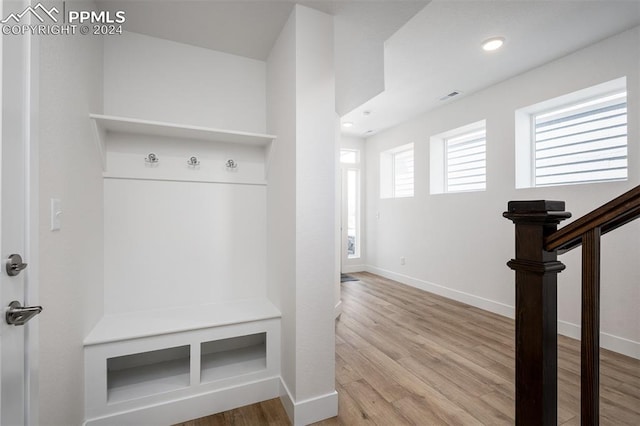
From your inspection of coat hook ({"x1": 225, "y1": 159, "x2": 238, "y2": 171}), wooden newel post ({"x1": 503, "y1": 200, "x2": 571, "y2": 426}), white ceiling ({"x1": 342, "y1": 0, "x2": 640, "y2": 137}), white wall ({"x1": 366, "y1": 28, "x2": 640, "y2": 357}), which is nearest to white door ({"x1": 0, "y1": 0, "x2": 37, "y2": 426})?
coat hook ({"x1": 225, "y1": 159, "x2": 238, "y2": 171})

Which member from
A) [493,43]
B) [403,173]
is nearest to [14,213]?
[493,43]

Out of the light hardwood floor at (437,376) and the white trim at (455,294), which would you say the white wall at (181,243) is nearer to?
the light hardwood floor at (437,376)

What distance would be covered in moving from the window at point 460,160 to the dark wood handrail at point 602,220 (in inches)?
127

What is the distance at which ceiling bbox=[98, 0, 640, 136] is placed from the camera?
1.74m

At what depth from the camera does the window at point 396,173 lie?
491 centimetres

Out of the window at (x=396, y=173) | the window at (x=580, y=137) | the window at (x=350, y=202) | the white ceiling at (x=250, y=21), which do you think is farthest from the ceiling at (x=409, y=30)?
the window at (x=350, y=202)

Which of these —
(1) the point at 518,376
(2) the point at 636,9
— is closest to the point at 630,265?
(2) the point at 636,9

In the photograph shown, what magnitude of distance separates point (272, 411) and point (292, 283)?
0.80 m

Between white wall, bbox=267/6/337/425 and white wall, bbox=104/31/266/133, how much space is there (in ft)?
1.63

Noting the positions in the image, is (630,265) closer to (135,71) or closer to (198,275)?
(198,275)

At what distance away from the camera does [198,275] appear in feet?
6.80

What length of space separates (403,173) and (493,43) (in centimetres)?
272

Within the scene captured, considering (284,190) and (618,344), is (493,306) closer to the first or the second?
(618,344)

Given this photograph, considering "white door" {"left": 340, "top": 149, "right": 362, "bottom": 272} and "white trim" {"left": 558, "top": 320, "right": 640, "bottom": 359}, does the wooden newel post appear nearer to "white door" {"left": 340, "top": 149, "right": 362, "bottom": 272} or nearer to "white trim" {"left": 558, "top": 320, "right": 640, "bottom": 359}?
"white trim" {"left": 558, "top": 320, "right": 640, "bottom": 359}
